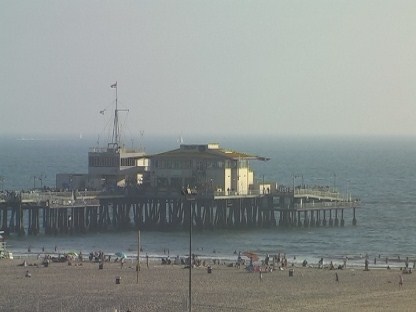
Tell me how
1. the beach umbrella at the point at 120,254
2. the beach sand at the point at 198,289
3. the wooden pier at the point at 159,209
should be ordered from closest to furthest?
the beach sand at the point at 198,289 → the beach umbrella at the point at 120,254 → the wooden pier at the point at 159,209

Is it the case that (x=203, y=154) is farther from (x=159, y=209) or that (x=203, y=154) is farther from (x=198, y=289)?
(x=198, y=289)

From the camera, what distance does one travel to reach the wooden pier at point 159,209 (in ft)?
289

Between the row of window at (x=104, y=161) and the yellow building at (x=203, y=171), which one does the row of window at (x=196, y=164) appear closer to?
the yellow building at (x=203, y=171)

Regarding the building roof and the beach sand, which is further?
the building roof

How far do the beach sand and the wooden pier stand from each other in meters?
20.1

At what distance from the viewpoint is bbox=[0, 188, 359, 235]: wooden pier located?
87.9 m

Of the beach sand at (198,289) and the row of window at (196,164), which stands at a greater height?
the row of window at (196,164)

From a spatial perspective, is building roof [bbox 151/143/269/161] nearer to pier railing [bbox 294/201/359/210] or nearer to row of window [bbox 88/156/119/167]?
row of window [bbox 88/156/119/167]

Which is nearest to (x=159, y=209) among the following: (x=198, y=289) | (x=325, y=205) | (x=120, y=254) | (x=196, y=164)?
(x=196, y=164)

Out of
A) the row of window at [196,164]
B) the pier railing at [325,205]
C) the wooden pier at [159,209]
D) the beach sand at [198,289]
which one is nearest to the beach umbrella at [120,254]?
the beach sand at [198,289]

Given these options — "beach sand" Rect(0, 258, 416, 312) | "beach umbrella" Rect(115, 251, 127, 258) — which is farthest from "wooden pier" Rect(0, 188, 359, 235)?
"beach sand" Rect(0, 258, 416, 312)

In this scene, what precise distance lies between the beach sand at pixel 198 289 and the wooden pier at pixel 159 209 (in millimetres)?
20132

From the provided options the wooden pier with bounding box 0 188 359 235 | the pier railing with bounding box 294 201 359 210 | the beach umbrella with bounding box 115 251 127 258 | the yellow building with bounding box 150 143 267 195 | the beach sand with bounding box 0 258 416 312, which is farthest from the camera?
the pier railing with bounding box 294 201 359 210

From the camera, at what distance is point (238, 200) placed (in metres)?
92.9
